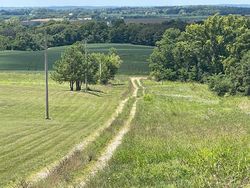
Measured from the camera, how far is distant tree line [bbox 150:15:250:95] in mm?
73919

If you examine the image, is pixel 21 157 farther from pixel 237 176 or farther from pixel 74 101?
pixel 74 101

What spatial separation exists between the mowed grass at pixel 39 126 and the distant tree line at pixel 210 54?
2435 centimetres

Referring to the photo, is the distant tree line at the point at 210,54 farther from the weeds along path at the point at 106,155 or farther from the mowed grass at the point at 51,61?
the weeds along path at the point at 106,155

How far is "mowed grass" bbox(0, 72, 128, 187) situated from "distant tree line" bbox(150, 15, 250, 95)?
79.9ft

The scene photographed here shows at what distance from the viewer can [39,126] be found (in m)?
33.2

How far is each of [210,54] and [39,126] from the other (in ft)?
204

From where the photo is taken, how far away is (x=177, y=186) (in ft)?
47.0

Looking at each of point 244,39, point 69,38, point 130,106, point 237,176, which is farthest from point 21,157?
point 69,38

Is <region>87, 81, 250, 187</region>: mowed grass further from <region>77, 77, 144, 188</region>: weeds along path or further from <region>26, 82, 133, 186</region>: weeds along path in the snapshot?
<region>26, 82, 133, 186</region>: weeds along path

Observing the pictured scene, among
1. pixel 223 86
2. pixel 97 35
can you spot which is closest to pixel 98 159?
pixel 223 86

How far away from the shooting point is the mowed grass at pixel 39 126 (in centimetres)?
2205

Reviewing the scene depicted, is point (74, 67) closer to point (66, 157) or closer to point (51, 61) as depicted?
point (66, 157)

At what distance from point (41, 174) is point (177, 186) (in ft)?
23.5

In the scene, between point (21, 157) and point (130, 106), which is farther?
point (130, 106)
